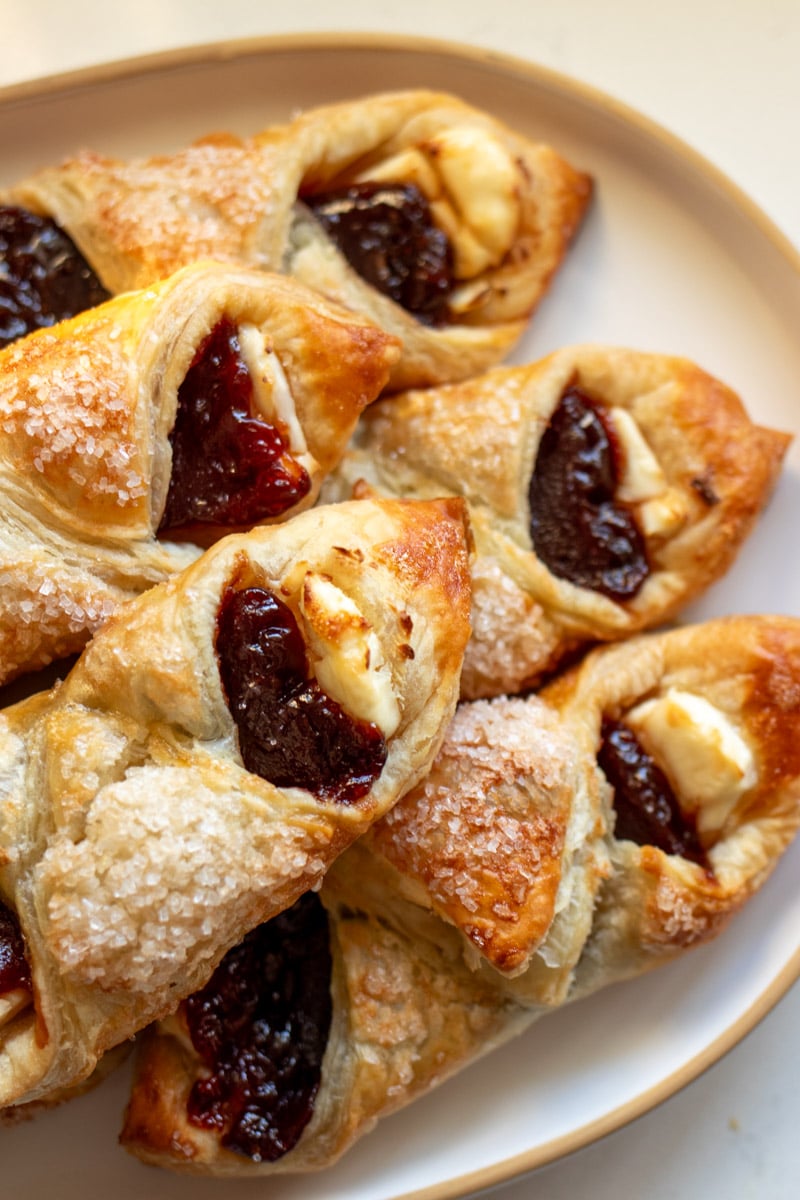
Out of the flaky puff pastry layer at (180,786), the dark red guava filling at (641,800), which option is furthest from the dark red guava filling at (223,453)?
the dark red guava filling at (641,800)

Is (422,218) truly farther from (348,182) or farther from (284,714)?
(284,714)

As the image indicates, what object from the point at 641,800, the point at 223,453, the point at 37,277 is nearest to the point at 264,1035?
the point at 641,800

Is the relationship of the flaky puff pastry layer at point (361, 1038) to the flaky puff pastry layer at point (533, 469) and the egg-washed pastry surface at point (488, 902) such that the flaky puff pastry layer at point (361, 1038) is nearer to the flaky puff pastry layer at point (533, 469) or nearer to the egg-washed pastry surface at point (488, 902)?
the egg-washed pastry surface at point (488, 902)

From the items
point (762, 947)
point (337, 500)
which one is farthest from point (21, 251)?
point (762, 947)

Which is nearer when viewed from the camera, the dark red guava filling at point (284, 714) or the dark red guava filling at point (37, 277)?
the dark red guava filling at point (284, 714)

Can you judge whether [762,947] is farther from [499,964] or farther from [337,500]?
[337,500]

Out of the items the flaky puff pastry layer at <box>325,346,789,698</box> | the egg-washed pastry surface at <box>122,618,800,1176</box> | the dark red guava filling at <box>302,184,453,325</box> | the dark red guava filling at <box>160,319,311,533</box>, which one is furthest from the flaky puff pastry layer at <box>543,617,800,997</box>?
the dark red guava filling at <box>302,184,453,325</box>

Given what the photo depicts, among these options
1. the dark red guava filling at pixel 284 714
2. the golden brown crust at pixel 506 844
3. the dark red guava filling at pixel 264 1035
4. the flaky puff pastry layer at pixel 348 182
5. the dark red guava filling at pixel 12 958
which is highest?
the flaky puff pastry layer at pixel 348 182
